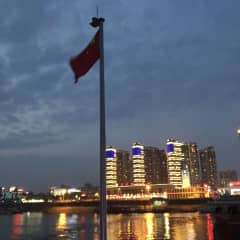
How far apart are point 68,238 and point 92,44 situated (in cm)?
4735

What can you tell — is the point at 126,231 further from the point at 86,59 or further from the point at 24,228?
the point at 86,59

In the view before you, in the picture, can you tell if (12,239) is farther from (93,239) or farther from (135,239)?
(135,239)

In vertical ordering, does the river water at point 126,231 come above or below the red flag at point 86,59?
below

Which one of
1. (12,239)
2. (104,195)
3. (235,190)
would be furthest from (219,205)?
(104,195)

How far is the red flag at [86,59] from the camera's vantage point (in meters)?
13.9

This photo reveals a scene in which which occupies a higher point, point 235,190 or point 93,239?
point 235,190

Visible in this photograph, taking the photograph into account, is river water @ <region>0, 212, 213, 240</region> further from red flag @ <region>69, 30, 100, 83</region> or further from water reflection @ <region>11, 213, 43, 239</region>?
red flag @ <region>69, 30, 100, 83</region>

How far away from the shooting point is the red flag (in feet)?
45.6

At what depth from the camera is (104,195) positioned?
13.4 m

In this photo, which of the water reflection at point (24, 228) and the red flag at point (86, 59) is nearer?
the red flag at point (86, 59)

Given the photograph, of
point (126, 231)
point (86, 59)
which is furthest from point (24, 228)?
point (86, 59)

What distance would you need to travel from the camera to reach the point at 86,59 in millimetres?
14016

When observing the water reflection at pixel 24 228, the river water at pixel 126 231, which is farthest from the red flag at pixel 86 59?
the water reflection at pixel 24 228

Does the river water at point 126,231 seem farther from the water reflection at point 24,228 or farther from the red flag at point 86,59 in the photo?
the red flag at point 86,59
